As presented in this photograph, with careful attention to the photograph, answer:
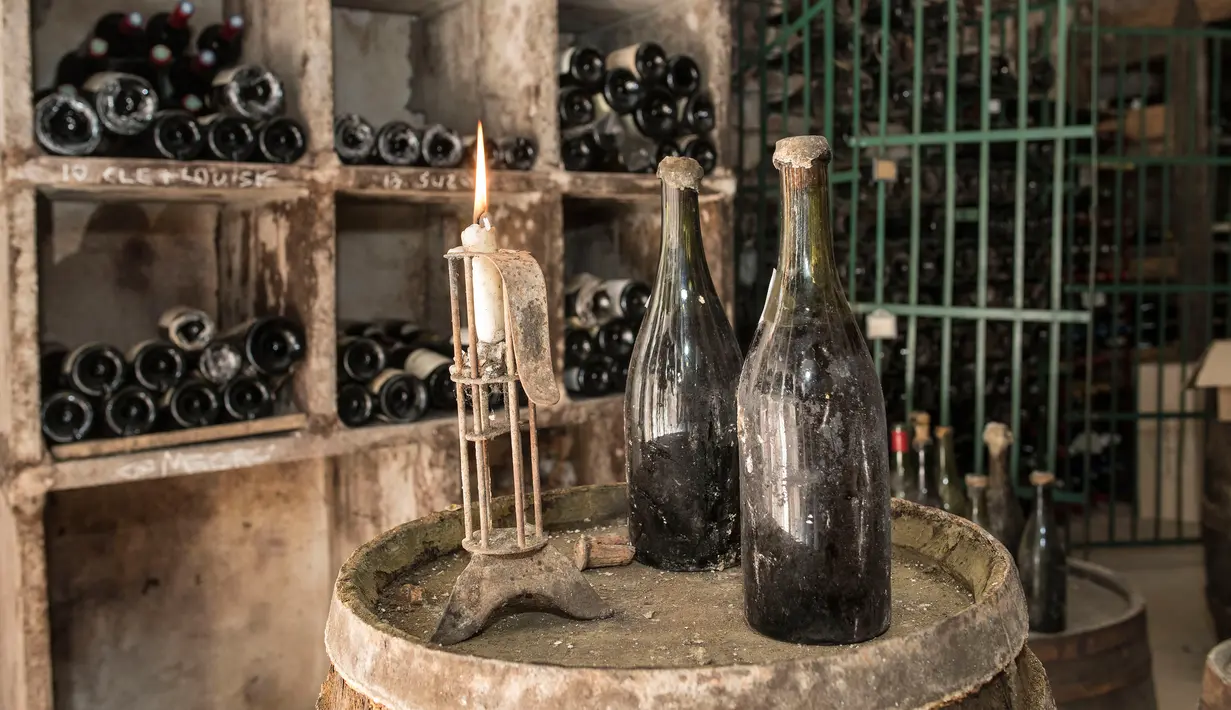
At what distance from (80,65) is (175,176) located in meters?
0.76

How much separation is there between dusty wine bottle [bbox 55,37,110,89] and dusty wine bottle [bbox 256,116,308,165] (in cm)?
62

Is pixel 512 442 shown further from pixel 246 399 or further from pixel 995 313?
pixel 995 313

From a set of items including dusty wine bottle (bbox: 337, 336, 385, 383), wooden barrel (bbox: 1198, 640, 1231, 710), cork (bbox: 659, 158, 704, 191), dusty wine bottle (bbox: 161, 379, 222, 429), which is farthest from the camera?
dusty wine bottle (bbox: 337, 336, 385, 383)

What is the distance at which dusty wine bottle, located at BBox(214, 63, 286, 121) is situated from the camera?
2.53 meters

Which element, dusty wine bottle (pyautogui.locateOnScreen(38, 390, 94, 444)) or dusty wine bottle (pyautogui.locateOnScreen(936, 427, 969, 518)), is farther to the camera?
dusty wine bottle (pyautogui.locateOnScreen(936, 427, 969, 518))

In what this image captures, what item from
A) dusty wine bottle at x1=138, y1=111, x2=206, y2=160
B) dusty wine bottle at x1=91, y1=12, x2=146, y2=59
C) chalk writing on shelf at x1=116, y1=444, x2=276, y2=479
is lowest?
chalk writing on shelf at x1=116, y1=444, x2=276, y2=479

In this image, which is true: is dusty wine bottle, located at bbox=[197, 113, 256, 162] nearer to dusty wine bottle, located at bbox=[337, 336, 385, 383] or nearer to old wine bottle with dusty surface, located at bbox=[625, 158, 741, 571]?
dusty wine bottle, located at bbox=[337, 336, 385, 383]

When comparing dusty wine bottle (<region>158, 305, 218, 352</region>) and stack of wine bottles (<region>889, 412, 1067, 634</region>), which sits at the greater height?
dusty wine bottle (<region>158, 305, 218, 352</region>)

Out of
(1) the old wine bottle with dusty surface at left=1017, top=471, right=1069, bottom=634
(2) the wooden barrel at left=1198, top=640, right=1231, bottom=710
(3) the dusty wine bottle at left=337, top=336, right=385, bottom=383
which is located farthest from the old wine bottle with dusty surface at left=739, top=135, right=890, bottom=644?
(3) the dusty wine bottle at left=337, top=336, right=385, bottom=383

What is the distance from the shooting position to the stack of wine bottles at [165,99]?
7.55ft

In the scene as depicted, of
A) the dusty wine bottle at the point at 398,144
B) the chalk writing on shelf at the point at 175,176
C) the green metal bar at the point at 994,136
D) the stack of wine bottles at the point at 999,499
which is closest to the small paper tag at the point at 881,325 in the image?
the stack of wine bottles at the point at 999,499

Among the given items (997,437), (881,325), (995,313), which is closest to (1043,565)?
(997,437)

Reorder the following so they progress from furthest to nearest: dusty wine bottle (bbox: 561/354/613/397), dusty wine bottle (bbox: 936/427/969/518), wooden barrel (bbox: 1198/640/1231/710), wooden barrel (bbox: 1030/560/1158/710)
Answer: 1. dusty wine bottle (bbox: 561/354/613/397)
2. dusty wine bottle (bbox: 936/427/969/518)
3. wooden barrel (bbox: 1030/560/1158/710)
4. wooden barrel (bbox: 1198/640/1231/710)

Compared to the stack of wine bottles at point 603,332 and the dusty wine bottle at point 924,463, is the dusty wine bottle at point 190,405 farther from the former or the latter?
the dusty wine bottle at point 924,463
